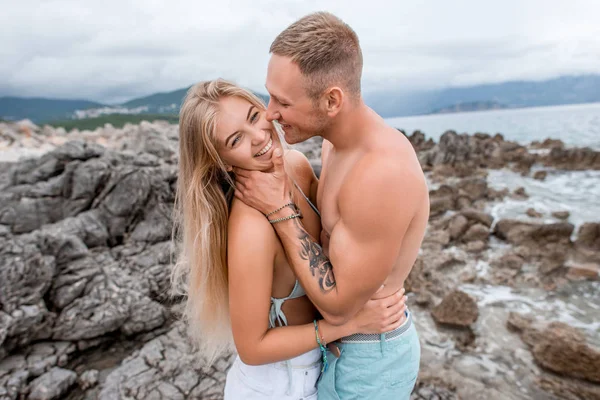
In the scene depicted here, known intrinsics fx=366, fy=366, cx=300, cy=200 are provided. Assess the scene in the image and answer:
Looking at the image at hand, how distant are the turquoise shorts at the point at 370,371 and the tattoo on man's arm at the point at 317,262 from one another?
588mm

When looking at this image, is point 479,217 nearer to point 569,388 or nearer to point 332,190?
point 569,388

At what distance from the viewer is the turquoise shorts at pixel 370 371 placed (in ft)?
8.01

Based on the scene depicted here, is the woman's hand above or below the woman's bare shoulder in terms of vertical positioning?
below

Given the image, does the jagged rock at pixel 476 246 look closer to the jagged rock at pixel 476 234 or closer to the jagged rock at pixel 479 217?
the jagged rock at pixel 476 234

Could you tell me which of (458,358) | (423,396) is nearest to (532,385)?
(458,358)

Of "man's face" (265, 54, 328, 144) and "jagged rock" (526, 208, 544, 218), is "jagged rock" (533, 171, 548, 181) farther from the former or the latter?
"man's face" (265, 54, 328, 144)

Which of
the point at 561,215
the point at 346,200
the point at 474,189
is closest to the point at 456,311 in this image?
the point at 346,200

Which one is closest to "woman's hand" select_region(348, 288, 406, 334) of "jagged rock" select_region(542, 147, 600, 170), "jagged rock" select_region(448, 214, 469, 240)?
"jagged rock" select_region(448, 214, 469, 240)

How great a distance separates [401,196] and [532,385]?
197 inches

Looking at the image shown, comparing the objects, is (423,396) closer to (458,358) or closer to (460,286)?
(458,358)

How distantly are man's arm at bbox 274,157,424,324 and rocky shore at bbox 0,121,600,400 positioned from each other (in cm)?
288

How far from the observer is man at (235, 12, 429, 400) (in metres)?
2.05

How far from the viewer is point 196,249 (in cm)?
259

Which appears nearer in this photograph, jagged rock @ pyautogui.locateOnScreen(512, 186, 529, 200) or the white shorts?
the white shorts
